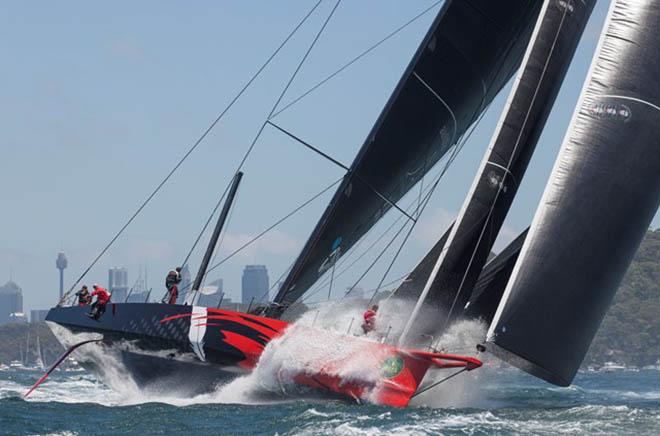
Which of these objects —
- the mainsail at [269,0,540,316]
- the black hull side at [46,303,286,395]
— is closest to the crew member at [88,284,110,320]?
the black hull side at [46,303,286,395]

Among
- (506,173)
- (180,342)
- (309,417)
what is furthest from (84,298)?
(506,173)

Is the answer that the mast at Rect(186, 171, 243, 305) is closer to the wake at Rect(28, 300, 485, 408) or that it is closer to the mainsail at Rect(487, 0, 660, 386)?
the wake at Rect(28, 300, 485, 408)

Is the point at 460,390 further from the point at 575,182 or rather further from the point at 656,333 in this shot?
the point at 656,333

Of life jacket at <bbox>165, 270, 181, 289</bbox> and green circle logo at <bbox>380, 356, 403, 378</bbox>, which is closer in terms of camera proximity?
green circle logo at <bbox>380, 356, 403, 378</bbox>

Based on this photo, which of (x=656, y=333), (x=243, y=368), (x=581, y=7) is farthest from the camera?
(x=656, y=333)

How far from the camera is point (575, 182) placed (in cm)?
1574

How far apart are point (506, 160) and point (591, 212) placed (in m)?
2.43

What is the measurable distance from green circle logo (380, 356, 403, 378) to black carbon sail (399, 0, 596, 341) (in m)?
0.40

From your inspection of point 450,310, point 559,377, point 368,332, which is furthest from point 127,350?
point 559,377

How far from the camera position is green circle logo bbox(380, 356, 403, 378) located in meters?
16.7

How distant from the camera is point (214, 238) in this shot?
19438mm

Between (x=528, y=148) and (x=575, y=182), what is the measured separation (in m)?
2.28

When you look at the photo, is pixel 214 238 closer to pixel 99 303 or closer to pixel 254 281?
pixel 99 303

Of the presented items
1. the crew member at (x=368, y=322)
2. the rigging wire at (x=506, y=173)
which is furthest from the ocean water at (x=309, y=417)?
the rigging wire at (x=506, y=173)
